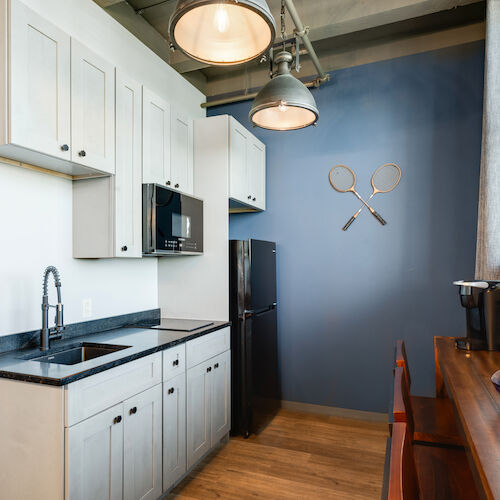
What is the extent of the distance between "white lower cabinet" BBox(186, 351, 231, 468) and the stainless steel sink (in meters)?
0.50

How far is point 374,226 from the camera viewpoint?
130 inches

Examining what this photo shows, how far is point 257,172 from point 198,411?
1.99 m

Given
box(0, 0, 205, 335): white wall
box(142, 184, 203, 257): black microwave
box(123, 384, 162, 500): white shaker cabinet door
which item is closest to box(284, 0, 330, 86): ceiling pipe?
box(0, 0, 205, 335): white wall

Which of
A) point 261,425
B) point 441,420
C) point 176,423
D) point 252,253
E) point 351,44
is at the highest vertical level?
point 351,44

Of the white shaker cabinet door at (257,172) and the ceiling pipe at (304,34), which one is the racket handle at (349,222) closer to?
the white shaker cabinet door at (257,172)

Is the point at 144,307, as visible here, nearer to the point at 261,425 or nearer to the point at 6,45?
the point at 261,425

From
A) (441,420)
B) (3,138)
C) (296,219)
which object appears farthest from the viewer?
(296,219)

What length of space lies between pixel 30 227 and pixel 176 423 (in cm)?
133

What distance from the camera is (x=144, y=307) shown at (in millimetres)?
3027

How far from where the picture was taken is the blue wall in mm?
3078

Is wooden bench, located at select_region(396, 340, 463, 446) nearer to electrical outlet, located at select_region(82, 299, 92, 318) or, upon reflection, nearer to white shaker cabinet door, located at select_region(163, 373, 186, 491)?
white shaker cabinet door, located at select_region(163, 373, 186, 491)

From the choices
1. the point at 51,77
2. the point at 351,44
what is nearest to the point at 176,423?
the point at 51,77

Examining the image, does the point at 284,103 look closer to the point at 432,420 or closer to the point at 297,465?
the point at 432,420

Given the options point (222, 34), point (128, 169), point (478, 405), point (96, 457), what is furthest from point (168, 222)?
point (478, 405)
